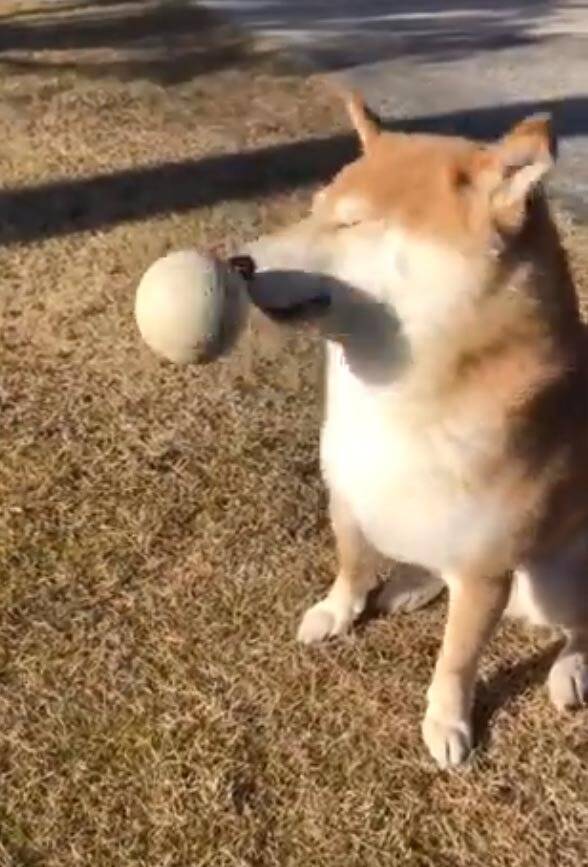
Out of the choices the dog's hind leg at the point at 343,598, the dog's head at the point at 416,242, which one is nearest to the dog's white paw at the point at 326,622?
the dog's hind leg at the point at 343,598

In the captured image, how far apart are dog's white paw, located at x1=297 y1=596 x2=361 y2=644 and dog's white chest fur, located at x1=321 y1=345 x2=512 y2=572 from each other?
421 millimetres

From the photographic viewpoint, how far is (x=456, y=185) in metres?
1.93

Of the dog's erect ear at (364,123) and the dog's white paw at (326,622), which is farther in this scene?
the dog's white paw at (326,622)

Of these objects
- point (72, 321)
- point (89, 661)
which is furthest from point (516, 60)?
point (89, 661)

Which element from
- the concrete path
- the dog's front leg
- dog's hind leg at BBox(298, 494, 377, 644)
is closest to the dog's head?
the dog's front leg

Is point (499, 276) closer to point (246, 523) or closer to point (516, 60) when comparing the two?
point (246, 523)

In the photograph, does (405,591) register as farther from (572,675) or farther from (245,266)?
(245,266)

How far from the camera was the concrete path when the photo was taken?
5785 millimetres

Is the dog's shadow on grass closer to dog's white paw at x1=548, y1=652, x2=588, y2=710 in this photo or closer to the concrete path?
dog's white paw at x1=548, y1=652, x2=588, y2=710

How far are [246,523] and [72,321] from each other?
109 cm

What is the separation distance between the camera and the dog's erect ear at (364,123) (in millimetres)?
2127

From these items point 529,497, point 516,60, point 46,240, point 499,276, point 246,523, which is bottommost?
point 516,60

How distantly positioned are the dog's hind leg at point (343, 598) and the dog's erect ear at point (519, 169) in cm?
→ 86

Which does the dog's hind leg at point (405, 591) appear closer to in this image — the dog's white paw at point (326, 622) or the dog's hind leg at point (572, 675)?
the dog's white paw at point (326, 622)
